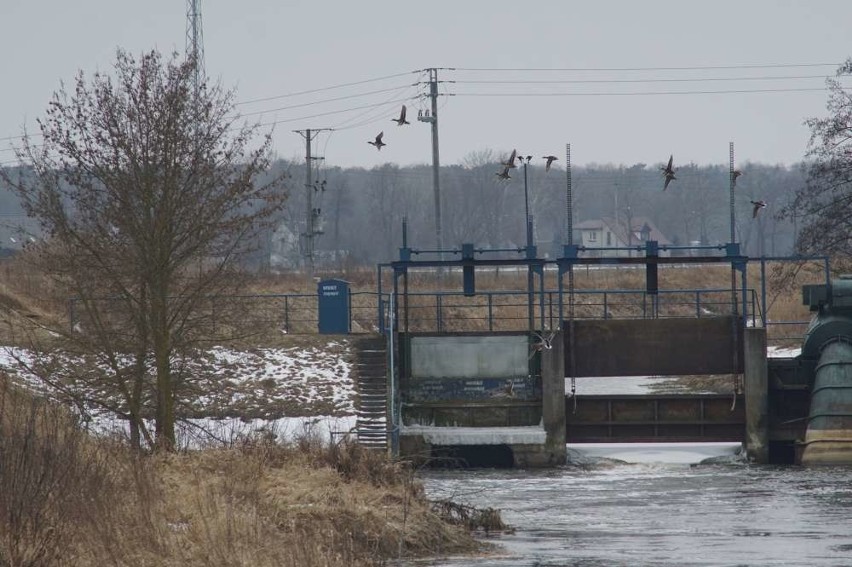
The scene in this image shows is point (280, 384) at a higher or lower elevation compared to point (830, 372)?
lower

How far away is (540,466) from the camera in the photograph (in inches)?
1319

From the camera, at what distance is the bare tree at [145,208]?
2498cm

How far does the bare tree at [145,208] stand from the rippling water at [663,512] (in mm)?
5794

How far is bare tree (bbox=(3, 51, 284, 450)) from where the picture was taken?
24984 millimetres

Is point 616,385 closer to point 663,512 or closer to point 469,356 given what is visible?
point 469,356

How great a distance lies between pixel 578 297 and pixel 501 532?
36163 millimetres

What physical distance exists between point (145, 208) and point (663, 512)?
10.4 meters

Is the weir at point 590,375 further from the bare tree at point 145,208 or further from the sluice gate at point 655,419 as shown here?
the bare tree at point 145,208

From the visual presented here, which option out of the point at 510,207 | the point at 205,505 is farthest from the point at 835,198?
the point at 510,207

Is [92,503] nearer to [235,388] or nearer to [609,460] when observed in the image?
[609,460]

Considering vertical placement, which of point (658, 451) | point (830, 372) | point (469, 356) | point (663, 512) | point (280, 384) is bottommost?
point (658, 451)

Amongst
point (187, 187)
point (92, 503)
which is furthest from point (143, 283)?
point (92, 503)

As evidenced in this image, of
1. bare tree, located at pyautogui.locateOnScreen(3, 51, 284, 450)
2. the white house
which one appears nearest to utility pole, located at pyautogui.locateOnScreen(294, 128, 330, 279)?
bare tree, located at pyautogui.locateOnScreen(3, 51, 284, 450)

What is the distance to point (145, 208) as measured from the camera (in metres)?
24.9
